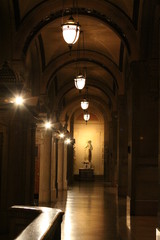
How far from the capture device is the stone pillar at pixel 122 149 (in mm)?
20391

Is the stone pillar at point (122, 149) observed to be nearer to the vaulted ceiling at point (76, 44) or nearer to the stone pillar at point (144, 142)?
the vaulted ceiling at point (76, 44)

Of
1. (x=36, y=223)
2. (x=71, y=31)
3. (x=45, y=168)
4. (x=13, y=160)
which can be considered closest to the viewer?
(x=36, y=223)

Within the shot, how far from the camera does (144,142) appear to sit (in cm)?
1315

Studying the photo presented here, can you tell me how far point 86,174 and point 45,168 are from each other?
19.2 metres

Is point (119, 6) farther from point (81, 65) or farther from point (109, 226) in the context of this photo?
point (81, 65)

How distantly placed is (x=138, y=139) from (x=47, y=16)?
500 cm

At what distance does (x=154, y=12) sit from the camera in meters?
11.8

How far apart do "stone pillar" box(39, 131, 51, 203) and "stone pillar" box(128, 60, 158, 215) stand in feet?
18.5

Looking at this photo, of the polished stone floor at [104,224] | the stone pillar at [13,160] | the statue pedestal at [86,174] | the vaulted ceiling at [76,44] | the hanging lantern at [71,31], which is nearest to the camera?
the hanging lantern at [71,31]

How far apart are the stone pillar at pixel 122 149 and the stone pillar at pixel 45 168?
4036 millimetres

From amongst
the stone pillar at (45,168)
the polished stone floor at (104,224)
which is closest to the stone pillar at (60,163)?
the stone pillar at (45,168)

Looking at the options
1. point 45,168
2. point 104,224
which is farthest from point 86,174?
point 104,224

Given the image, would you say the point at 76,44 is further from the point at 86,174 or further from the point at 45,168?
the point at 86,174

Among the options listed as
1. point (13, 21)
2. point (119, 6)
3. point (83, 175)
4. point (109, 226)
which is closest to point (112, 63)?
point (119, 6)
